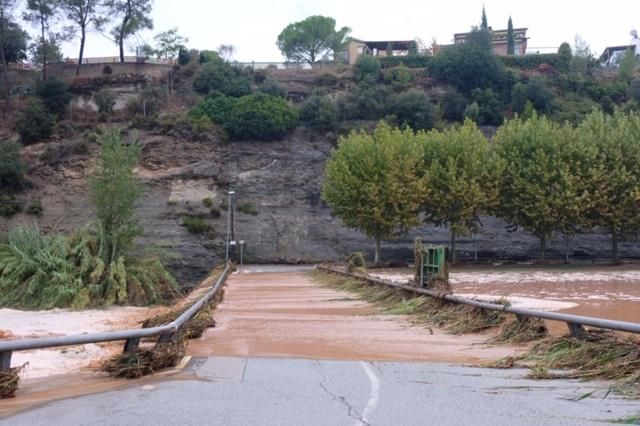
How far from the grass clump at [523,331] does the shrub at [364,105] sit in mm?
74312

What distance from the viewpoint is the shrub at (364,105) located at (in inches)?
3450

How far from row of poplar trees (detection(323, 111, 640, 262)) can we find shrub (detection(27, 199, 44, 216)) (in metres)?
25.5

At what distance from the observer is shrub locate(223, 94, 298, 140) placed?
8131 cm

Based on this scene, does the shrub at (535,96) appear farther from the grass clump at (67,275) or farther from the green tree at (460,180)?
the grass clump at (67,275)

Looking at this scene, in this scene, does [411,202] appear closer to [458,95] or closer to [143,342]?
[458,95]

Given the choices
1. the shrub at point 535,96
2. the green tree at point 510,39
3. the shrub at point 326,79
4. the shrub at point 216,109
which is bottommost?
the shrub at point 216,109

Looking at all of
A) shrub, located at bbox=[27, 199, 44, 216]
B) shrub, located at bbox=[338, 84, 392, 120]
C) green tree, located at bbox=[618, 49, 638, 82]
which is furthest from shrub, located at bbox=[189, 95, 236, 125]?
green tree, located at bbox=[618, 49, 638, 82]

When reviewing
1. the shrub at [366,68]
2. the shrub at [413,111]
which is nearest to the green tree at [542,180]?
A: the shrub at [413,111]

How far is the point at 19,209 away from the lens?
68.6 meters

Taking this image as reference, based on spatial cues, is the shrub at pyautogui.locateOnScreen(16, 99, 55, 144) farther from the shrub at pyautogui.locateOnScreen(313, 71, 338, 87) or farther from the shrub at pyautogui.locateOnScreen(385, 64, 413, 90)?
the shrub at pyautogui.locateOnScreen(385, 64, 413, 90)

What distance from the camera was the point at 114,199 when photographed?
35.1m

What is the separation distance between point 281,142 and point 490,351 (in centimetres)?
7013

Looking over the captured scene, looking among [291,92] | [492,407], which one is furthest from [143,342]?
[291,92]

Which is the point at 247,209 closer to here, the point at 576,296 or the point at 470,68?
the point at 470,68
